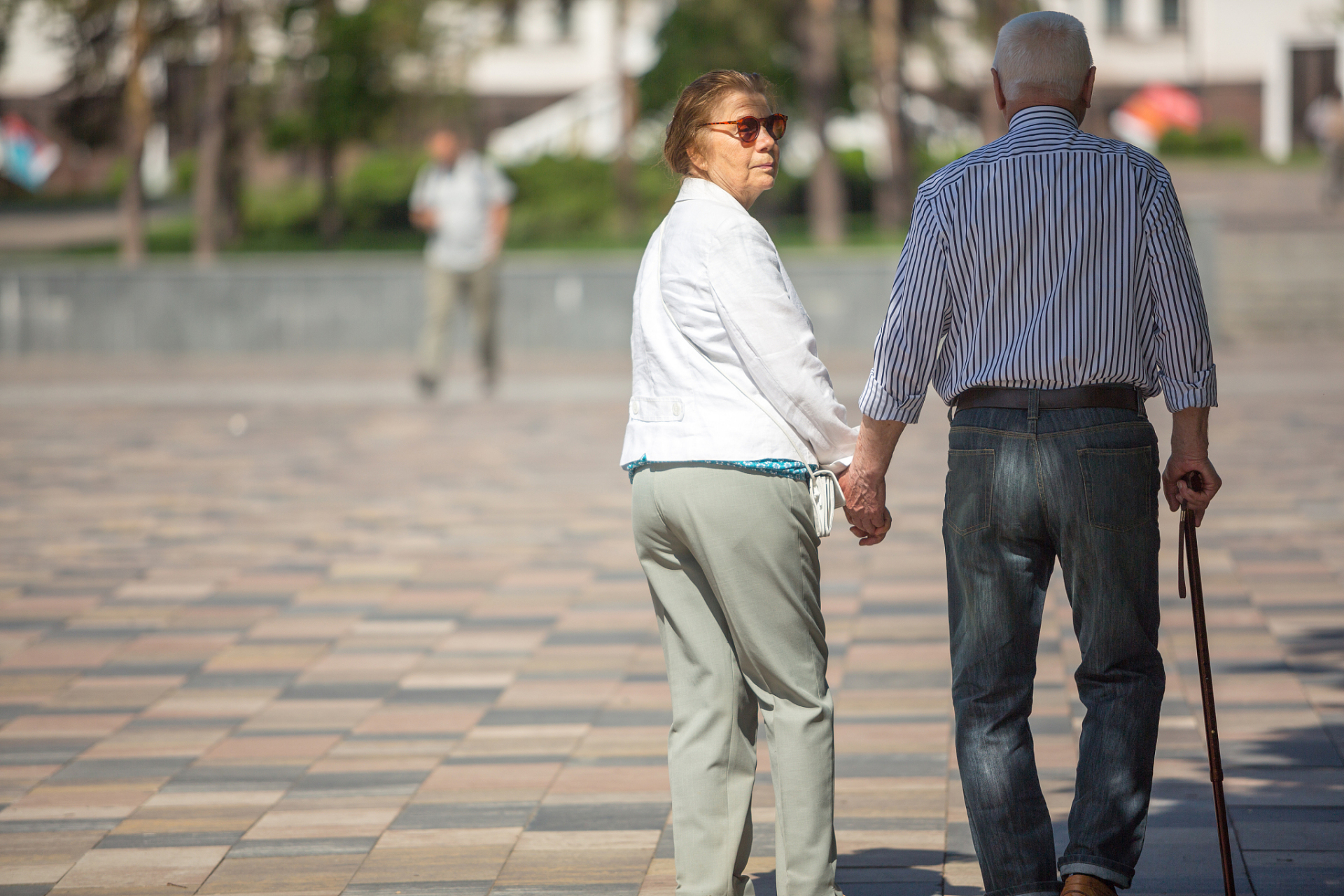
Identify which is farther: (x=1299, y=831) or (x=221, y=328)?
(x=221, y=328)

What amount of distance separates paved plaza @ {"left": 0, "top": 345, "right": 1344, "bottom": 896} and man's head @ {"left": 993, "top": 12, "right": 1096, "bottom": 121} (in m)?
1.58

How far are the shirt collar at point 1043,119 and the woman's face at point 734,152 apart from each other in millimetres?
440

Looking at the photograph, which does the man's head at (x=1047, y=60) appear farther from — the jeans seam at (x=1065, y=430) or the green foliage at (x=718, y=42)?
the green foliage at (x=718, y=42)

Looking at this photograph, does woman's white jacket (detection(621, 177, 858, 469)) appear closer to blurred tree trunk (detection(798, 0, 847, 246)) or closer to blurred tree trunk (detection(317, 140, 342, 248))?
blurred tree trunk (detection(798, 0, 847, 246))

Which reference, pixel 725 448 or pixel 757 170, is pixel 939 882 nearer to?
pixel 725 448

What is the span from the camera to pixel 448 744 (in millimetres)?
4777

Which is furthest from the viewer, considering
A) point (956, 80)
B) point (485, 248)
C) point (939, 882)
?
point (956, 80)

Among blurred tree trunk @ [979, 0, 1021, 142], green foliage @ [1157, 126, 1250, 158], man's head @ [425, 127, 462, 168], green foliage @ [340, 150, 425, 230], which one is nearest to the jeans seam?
man's head @ [425, 127, 462, 168]

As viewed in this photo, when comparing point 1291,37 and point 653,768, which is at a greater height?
point 1291,37

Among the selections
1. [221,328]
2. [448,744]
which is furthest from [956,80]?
[448,744]

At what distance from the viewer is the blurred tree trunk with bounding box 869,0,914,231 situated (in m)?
26.3

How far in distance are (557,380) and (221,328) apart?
4633mm

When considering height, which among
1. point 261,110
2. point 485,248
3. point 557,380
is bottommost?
point 557,380

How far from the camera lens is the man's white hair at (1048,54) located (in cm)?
311
